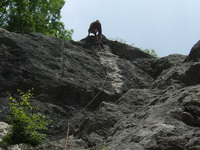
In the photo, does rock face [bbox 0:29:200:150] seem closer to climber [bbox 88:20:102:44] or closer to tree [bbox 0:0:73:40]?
climber [bbox 88:20:102:44]

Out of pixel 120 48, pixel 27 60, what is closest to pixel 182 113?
pixel 27 60

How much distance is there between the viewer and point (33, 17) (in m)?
19.9

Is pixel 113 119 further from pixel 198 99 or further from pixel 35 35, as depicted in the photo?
pixel 35 35

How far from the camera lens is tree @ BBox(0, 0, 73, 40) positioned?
18.3 m

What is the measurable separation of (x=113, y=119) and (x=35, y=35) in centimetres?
463

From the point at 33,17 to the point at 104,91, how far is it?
13.3m

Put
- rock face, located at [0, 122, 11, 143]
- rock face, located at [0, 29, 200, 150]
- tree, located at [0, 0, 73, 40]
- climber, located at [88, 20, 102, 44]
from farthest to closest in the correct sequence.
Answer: tree, located at [0, 0, 73, 40] → climber, located at [88, 20, 102, 44] → rock face, located at [0, 122, 11, 143] → rock face, located at [0, 29, 200, 150]

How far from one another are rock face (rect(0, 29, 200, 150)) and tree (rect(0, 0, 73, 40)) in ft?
28.1

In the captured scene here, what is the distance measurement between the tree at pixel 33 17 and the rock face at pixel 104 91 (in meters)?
8.55

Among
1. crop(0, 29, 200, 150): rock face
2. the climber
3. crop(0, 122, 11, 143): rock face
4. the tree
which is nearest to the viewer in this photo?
crop(0, 29, 200, 150): rock face

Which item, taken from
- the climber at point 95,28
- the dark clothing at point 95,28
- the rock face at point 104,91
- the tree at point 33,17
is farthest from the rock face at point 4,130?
the tree at point 33,17

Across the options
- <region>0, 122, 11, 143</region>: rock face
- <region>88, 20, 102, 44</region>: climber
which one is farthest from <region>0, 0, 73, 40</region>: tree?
<region>0, 122, 11, 143</region>: rock face

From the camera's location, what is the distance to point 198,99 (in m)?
4.23

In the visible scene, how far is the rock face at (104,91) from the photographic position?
13.1ft
